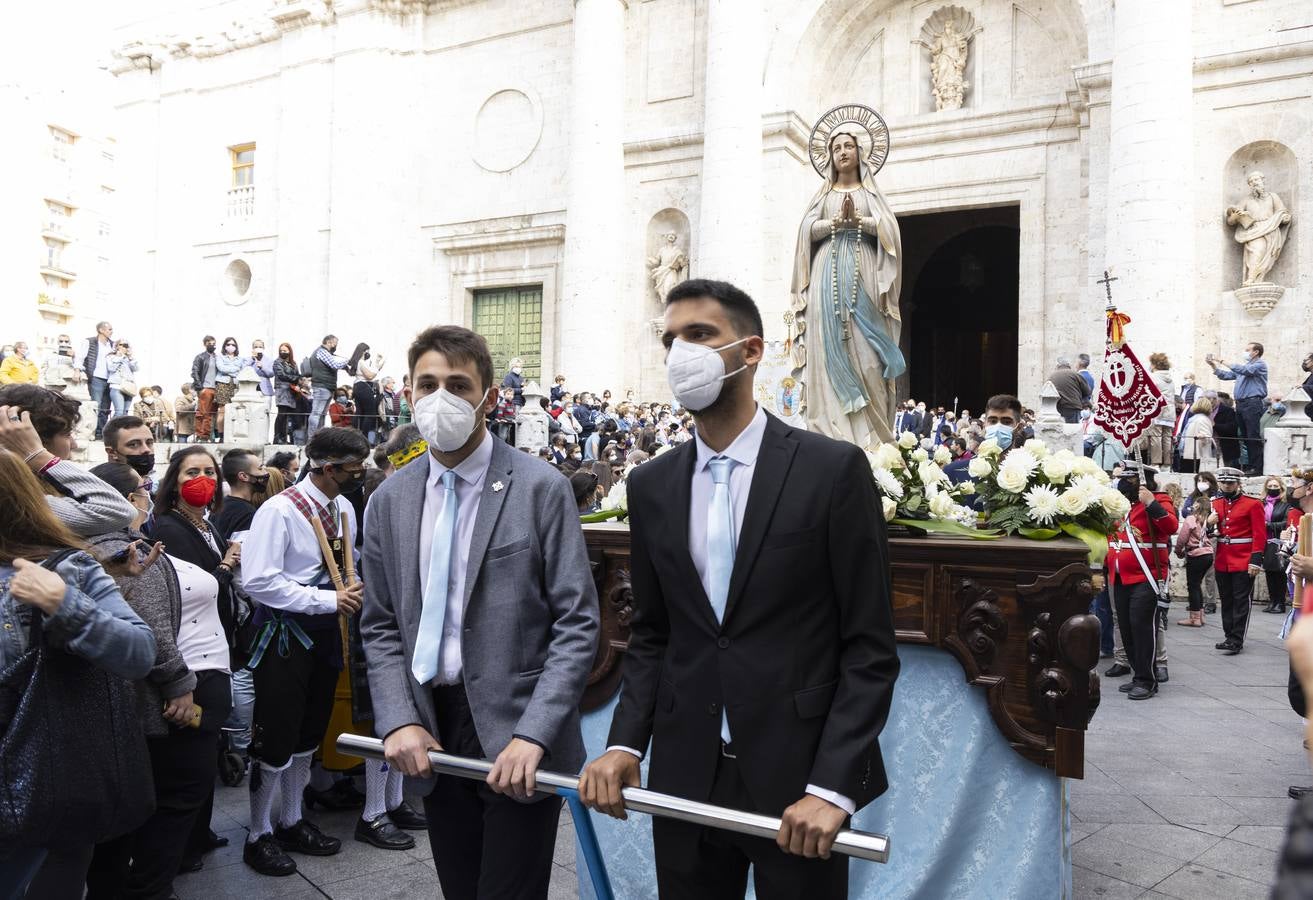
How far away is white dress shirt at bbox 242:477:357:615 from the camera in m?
4.66

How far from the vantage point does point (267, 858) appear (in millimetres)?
4633

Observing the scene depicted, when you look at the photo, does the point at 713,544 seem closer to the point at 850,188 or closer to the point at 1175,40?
the point at 850,188

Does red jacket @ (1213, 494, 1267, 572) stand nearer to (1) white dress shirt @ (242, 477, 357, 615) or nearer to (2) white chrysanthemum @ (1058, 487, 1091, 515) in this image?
(2) white chrysanthemum @ (1058, 487, 1091, 515)

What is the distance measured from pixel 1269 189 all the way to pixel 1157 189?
7.88 feet

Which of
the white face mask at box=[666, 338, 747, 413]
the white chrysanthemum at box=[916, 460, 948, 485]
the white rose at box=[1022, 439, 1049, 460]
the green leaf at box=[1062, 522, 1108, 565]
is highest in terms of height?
the white face mask at box=[666, 338, 747, 413]

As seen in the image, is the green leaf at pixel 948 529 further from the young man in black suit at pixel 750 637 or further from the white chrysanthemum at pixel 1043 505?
the young man in black suit at pixel 750 637

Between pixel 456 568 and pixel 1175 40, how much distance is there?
18.5 m

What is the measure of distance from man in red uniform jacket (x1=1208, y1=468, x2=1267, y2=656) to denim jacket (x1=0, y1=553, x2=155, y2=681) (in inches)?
414

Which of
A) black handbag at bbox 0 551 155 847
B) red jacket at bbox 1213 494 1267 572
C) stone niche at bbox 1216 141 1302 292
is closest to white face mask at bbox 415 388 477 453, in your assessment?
black handbag at bbox 0 551 155 847

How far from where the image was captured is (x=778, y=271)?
69.9 ft

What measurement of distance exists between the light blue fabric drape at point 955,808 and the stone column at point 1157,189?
1477 cm

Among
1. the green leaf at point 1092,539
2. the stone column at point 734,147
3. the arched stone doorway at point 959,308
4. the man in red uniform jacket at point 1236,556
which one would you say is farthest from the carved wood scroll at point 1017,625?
the arched stone doorway at point 959,308

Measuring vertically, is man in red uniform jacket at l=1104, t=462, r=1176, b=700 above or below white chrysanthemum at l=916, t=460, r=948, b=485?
below

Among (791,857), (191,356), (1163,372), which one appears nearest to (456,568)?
(791,857)
